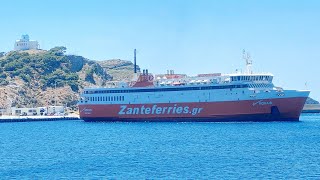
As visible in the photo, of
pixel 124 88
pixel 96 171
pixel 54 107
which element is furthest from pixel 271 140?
pixel 54 107

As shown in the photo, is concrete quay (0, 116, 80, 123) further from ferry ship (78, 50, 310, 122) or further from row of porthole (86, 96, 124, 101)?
row of porthole (86, 96, 124, 101)

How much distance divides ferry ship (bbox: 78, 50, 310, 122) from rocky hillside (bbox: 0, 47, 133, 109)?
41.7 m

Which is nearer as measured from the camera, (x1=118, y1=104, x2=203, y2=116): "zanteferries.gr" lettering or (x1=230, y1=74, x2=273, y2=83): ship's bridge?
(x1=230, y1=74, x2=273, y2=83): ship's bridge

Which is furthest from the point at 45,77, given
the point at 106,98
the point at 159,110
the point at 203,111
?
the point at 203,111

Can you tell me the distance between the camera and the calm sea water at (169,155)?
4062cm

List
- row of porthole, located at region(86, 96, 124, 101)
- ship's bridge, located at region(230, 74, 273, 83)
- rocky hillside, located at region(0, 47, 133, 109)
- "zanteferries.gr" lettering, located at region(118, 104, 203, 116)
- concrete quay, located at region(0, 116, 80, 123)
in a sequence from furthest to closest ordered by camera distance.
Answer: rocky hillside, located at region(0, 47, 133, 109) → concrete quay, located at region(0, 116, 80, 123) → row of porthole, located at region(86, 96, 124, 101) → "zanteferries.gr" lettering, located at region(118, 104, 203, 116) → ship's bridge, located at region(230, 74, 273, 83)

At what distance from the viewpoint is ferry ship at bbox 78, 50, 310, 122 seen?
271 feet

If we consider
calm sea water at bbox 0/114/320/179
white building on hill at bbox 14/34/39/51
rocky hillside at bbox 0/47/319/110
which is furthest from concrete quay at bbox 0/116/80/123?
white building on hill at bbox 14/34/39/51

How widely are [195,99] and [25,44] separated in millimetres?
100229

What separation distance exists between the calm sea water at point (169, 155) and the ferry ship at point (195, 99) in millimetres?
8181

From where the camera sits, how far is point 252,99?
82.6m

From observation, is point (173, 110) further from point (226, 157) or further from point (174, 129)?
point (226, 157)

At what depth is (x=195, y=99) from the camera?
3479 inches

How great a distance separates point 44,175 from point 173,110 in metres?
51.3
